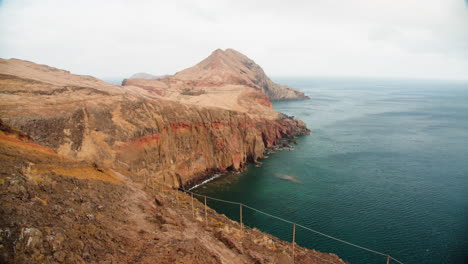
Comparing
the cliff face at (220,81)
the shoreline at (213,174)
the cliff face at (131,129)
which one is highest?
the cliff face at (220,81)

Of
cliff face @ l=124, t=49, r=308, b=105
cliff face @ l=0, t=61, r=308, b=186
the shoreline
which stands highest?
cliff face @ l=124, t=49, r=308, b=105

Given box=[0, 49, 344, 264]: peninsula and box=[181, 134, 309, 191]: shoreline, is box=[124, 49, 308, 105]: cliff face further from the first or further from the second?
box=[181, 134, 309, 191]: shoreline

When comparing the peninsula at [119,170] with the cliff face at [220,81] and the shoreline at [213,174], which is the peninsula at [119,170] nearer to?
the shoreline at [213,174]

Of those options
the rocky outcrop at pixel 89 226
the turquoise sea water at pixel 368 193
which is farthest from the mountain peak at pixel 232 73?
the rocky outcrop at pixel 89 226

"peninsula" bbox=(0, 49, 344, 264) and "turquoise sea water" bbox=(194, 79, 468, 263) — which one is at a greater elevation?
"peninsula" bbox=(0, 49, 344, 264)

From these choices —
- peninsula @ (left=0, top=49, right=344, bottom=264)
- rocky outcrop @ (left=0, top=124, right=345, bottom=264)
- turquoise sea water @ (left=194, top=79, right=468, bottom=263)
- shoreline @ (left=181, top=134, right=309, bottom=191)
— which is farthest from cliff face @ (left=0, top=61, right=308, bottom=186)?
rocky outcrop @ (left=0, top=124, right=345, bottom=264)

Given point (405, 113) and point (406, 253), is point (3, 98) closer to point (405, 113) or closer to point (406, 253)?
point (406, 253)
